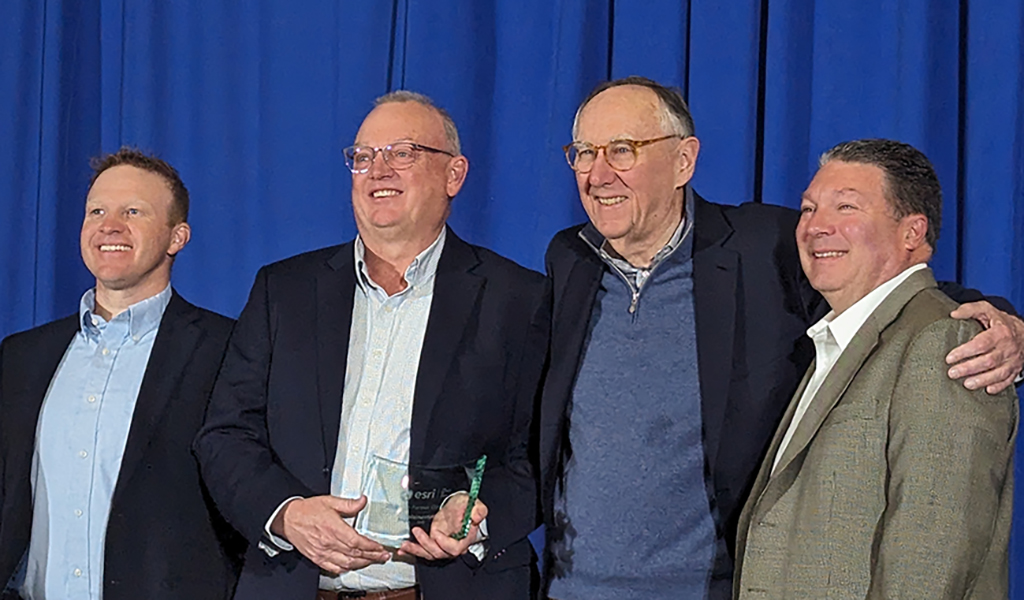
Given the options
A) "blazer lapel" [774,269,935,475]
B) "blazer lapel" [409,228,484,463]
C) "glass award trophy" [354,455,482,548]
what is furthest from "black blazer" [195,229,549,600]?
"blazer lapel" [774,269,935,475]

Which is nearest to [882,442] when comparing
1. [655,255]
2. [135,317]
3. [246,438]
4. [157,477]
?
[655,255]

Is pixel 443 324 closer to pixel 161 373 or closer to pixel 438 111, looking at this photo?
pixel 438 111

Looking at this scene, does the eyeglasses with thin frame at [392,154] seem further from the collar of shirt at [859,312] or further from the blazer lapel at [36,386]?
the collar of shirt at [859,312]

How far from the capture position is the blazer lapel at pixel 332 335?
2.22 m

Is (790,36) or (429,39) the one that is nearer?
(790,36)

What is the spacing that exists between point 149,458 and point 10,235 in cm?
157

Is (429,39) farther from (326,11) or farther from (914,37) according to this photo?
(914,37)

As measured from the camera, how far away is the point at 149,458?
2387 millimetres

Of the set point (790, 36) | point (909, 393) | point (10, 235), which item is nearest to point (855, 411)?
point (909, 393)

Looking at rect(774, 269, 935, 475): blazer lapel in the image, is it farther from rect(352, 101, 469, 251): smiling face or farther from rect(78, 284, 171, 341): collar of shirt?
rect(78, 284, 171, 341): collar of shirt

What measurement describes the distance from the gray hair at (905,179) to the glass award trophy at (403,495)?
33.6 inches

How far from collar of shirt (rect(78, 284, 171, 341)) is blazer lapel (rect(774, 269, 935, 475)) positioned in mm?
1409

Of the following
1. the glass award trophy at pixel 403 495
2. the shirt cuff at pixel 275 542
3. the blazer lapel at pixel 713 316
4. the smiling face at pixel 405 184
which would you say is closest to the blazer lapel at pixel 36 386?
the shirt cuff at pixel 275 542

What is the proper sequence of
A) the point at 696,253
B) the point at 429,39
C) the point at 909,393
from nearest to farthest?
the point at 909,393 → the point at 696,253 → the point at 429,39
